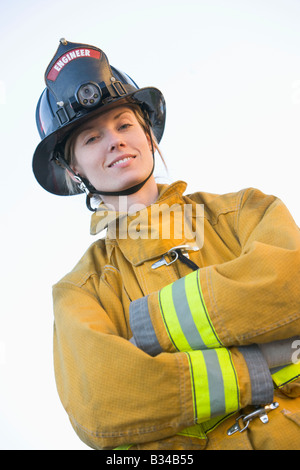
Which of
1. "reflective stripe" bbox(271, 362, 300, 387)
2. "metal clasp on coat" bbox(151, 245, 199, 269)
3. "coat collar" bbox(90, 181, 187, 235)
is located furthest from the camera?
"coat collar" bbox(90, 181, 187, 235)

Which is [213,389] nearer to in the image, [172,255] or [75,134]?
[172,255]

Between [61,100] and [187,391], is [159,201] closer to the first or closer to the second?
[61,100]

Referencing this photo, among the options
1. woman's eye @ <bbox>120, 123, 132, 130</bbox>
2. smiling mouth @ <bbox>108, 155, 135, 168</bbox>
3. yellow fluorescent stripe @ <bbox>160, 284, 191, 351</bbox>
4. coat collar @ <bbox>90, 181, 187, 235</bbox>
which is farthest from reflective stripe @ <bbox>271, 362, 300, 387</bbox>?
woman's eye @ <bbox>120, 123, 132, 130</bbox>

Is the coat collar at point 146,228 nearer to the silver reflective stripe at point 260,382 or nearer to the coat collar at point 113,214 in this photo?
the coat collar at point 113,214

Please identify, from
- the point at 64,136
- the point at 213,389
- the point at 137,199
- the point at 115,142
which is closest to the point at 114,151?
the point at 115,142

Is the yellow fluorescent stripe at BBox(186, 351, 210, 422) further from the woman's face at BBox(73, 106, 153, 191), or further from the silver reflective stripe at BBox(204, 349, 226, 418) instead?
the woman's face at BBox(73, 106, 153, 191)

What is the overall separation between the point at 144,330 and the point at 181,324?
Answer: 0.55 feet

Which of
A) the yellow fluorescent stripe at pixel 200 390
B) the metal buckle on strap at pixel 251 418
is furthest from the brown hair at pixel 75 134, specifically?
→ the metal buckle on strap at pixel 251 418

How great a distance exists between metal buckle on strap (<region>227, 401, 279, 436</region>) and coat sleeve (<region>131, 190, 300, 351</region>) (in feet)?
0.90

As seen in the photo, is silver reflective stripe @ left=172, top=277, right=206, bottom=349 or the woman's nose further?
the woman's nose

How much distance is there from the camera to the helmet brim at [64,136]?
2.57m

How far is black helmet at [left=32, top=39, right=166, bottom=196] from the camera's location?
8.20 feet

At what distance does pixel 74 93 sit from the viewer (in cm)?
253
